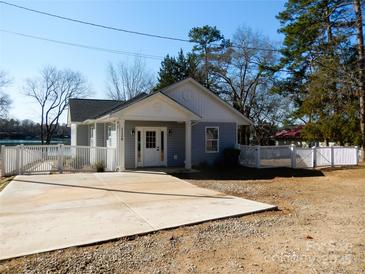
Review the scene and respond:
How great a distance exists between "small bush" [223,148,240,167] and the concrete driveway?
6562 mm

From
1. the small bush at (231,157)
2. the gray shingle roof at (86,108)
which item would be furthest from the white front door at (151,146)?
the gray shingle roof at (86,108)

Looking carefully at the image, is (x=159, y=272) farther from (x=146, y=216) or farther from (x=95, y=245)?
(x=146, y=216)

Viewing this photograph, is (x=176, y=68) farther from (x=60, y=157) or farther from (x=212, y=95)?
(x=60, y=157)

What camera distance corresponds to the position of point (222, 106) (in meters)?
18.3

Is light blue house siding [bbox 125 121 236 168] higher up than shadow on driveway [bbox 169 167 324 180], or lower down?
higher up

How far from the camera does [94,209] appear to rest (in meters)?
7.32

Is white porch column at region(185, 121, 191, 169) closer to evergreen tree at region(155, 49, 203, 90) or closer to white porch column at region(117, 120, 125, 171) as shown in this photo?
white porch column at region(117, 120, 125, 171)

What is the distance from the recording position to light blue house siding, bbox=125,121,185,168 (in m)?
15.9

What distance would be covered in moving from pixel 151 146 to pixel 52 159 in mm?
4811

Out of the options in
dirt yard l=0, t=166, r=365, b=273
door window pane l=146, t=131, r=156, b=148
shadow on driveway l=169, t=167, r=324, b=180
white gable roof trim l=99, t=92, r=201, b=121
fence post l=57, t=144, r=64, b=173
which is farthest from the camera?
door window pane l=146, t=131, r=156, b=148

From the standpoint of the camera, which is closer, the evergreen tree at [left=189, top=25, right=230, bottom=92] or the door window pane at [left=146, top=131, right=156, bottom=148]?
the door window pane at [left=146, top=131, right=156, bottom=148]

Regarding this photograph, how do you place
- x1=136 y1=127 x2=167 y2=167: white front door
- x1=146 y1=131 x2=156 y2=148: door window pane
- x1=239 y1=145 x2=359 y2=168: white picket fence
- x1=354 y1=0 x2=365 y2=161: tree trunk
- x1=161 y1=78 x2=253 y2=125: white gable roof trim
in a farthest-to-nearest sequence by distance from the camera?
x1=354 y1=0 x2=365 y2=161: tree trunk → x1=239 y1=145 x2=359 y2=168: white picket fence → x1=161 y1=78 x2=253 y2=125: white gable roof trim → x1=146 y1=131 x2=156 y2=148: door window pane → x1=136 y1=127 x2=167 y2=167: white front door

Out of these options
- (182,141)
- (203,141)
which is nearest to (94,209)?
(182,141)

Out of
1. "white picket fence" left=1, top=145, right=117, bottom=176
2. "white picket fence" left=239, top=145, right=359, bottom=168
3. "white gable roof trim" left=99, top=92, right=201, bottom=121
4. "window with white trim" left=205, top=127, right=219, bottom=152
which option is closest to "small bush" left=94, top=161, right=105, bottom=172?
"white picket fence" left=1, top=145, right=117, bottom=176
